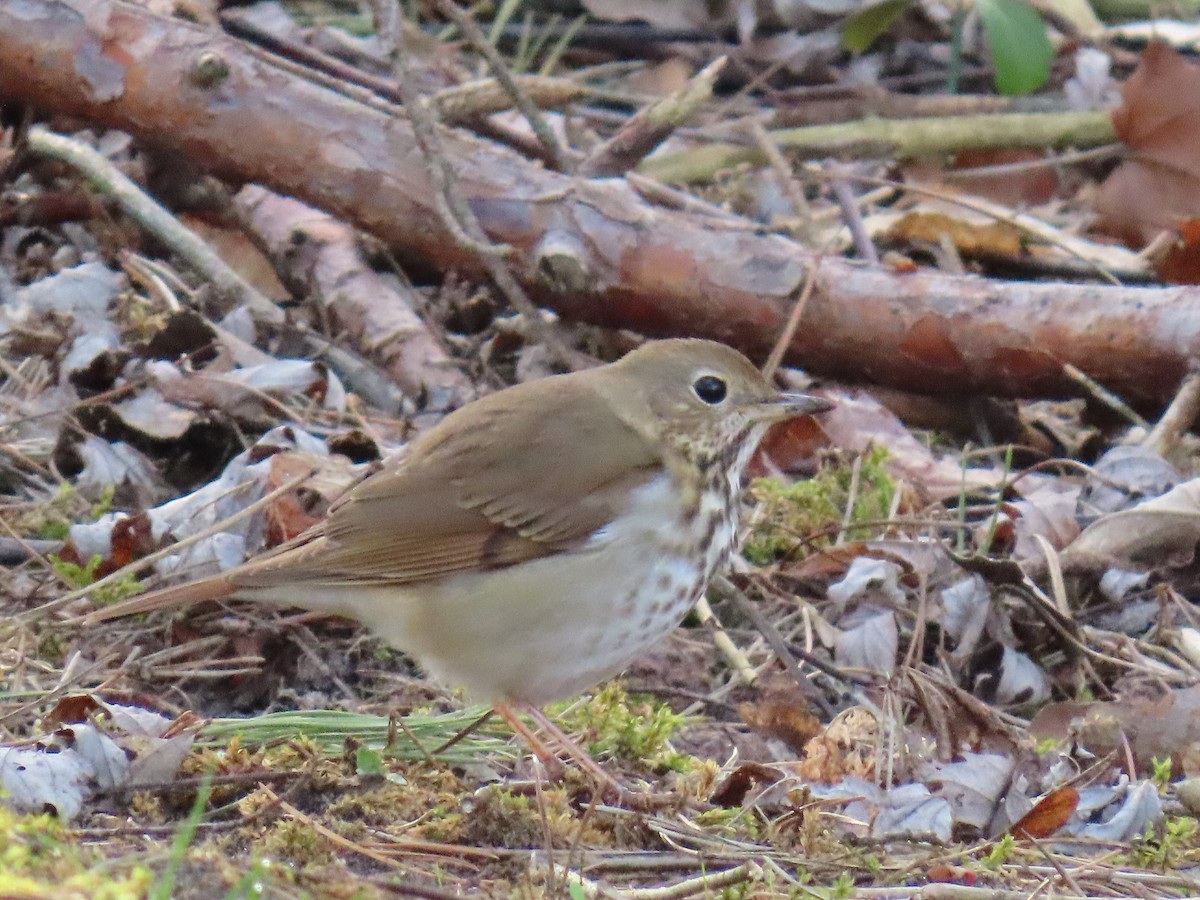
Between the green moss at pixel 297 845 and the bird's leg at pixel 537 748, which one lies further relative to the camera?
the bird's leg at pixel 537 748

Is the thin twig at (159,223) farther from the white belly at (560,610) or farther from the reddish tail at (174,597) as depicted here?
the white belly at (560,610)

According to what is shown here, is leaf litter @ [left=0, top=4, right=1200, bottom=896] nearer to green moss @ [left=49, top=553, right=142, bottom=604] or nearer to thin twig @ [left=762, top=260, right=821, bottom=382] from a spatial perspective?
green moss @ [left=49, top=553, right=142, bottom=604]

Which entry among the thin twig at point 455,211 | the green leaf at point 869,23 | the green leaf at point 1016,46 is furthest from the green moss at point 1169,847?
the green leaf at point 869,23

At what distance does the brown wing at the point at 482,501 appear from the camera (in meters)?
3.72

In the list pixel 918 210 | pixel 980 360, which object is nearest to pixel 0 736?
pixel 980 360

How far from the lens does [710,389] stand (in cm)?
399

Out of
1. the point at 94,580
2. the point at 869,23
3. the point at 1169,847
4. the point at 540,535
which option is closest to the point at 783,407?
the point at 540,535

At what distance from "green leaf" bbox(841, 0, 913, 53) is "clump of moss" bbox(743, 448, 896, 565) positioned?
12.1ft

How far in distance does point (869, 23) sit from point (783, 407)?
4.82 meters

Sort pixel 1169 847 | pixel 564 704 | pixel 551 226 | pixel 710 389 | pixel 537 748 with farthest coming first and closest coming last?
1. pixel 551 226
2. pixel 564 704
3. pixel 710 389
4. pixel 537 748
5. pixel 1169 847

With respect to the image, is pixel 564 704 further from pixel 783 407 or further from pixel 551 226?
pixel 551 226

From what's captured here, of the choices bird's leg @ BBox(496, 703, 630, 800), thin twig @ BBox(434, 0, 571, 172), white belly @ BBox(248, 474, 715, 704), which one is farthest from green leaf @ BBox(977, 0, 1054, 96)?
bird's leg @ BBox(496, 703, 630, 800)

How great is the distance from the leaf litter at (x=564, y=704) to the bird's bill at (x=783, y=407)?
0.69 m

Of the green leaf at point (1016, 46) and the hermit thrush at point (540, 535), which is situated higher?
the hermit thrush at point (540, 535)
